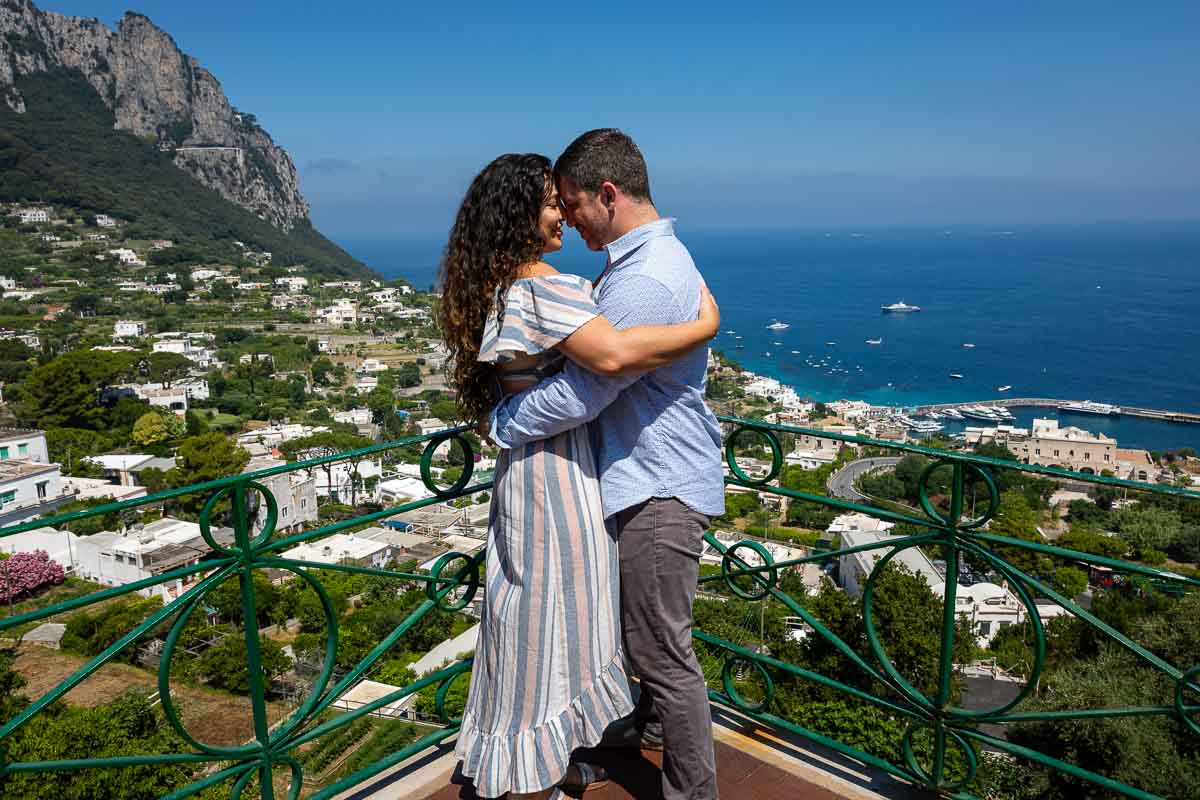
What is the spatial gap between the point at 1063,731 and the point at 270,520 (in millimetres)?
6111

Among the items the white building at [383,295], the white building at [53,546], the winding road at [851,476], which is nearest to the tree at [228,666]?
the white building at [53,546]

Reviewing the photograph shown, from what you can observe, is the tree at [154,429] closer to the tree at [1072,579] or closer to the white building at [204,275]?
the tree at [1072,579]

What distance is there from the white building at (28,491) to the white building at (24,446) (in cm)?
203

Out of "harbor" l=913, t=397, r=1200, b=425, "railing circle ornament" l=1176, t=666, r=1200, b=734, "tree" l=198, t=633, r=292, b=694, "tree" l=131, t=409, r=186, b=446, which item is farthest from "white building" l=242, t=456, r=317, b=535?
"harbor" l=913, t=397, r=1200, b=425

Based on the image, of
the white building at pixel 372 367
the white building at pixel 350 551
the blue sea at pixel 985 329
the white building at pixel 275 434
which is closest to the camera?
the white building at pixel 350 551

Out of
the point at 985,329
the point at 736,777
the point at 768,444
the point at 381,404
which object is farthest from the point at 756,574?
the point at 985,329

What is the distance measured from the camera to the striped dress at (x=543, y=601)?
134 centimetres

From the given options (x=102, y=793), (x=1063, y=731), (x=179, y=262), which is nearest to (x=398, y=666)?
(x=102, y=793)

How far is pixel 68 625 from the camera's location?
1524cm

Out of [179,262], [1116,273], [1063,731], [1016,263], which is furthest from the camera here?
[1016,263]

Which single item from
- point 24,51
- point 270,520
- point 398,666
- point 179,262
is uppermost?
point 24,51

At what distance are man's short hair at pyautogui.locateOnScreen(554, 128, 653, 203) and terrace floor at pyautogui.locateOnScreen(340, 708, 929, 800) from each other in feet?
4.04

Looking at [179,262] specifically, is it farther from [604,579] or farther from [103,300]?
[604,579]

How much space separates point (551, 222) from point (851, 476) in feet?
101
